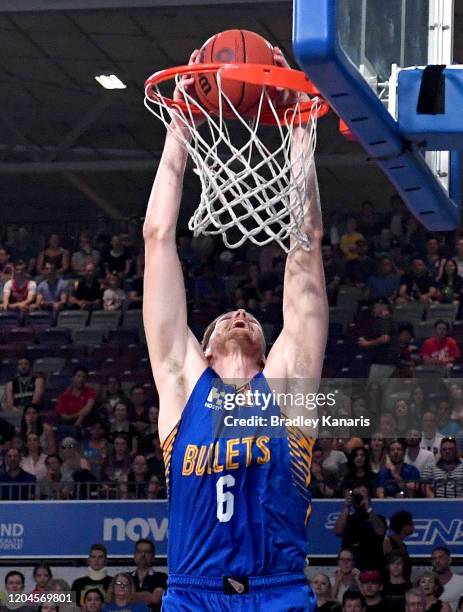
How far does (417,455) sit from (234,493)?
6.71 metres

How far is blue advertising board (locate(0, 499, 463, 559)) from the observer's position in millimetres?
11117

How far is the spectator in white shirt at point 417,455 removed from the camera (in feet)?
37.0

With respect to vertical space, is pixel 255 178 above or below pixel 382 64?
below

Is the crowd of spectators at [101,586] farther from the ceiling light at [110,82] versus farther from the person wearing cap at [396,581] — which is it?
the ceiling light at [110,82]

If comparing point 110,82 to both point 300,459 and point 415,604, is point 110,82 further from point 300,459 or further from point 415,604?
point 300,459

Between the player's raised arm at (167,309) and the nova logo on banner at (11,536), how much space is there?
717 cm

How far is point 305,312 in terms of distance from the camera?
514 centimetres

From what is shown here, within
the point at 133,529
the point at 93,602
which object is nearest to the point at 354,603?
the point at 93,602

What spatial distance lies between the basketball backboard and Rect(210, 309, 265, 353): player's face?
0.81 meters

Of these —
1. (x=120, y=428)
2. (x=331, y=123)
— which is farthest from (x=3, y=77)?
(x=120, y=428)

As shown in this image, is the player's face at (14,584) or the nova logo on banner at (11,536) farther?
the nova logo on banner at (11,536)

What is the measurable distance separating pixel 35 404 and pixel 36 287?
110 inches

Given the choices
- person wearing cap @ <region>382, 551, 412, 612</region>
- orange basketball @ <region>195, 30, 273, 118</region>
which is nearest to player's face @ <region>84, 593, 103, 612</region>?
person wearing cap @ <region>382, 551, 412, 612</region>

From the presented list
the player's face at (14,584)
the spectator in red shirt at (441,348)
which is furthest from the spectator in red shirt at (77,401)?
the spectator in red shirt at (441,348)
